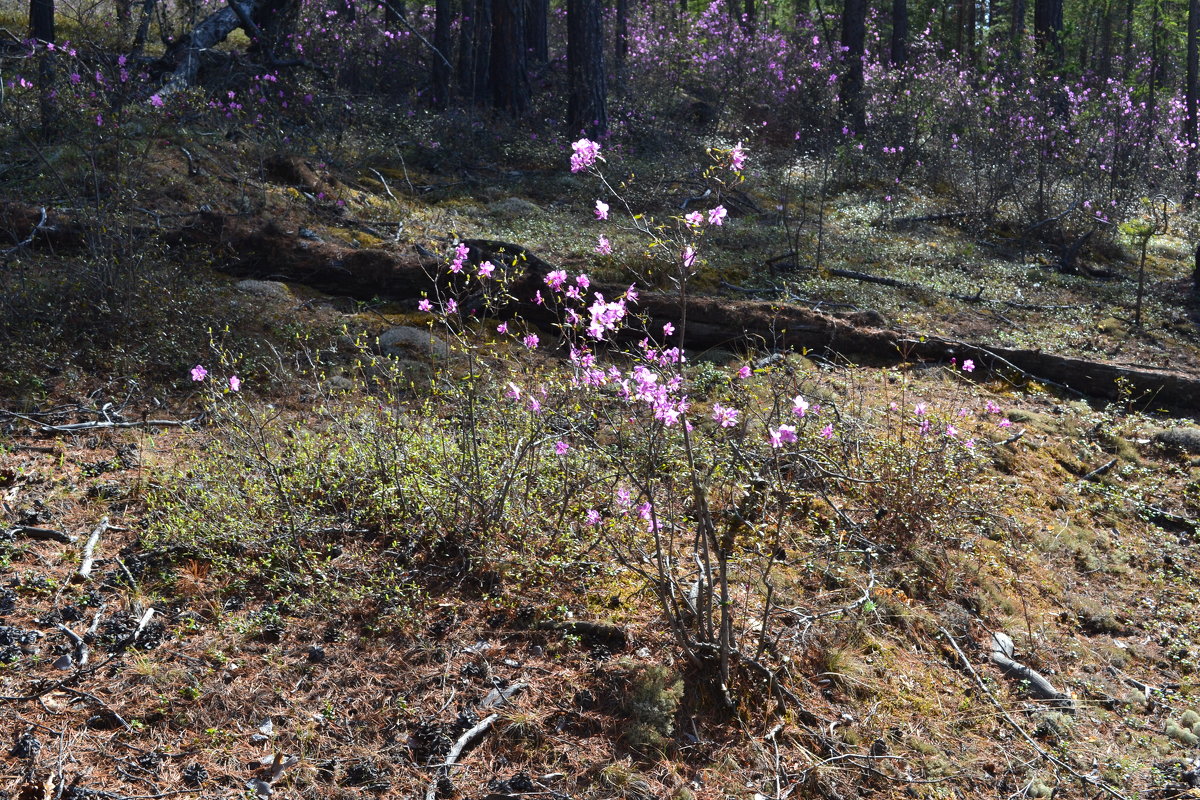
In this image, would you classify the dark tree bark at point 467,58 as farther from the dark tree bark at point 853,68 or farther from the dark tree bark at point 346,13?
the dark tree bark at point 853,68

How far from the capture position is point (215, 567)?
3.63m

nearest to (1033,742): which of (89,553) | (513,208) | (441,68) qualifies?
(89,553)

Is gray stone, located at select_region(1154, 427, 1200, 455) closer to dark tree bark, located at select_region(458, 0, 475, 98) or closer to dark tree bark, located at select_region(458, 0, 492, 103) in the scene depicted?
dark tree bark, located at select_region(458, 0, 492, 103)

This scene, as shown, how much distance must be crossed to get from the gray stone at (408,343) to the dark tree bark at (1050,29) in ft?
43.6

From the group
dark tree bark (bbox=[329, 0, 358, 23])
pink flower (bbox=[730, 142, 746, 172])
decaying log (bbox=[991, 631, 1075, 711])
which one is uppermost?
dark tree bark (bbox=[329, 0, 358, 23])

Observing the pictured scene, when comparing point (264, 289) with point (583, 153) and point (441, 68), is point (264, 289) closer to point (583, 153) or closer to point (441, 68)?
point (583, 153)

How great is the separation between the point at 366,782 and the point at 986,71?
16318mm

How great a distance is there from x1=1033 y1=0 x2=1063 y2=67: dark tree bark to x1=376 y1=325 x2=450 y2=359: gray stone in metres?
13.3

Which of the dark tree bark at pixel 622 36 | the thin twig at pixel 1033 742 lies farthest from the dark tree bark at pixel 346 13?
the thin twig at pixel 1033 742

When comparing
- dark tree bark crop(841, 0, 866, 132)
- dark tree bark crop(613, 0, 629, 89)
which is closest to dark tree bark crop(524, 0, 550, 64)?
dark tree bark crop(613, 0, 629, 89)

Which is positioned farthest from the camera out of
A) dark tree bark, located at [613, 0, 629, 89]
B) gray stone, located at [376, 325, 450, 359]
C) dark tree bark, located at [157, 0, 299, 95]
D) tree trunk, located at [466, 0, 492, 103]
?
dark tree bark, located at [613, 0, 629, 89]

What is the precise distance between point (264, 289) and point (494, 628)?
13.7 ft

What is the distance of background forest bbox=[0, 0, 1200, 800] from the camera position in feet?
9.98

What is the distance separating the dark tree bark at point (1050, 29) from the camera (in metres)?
15.3
